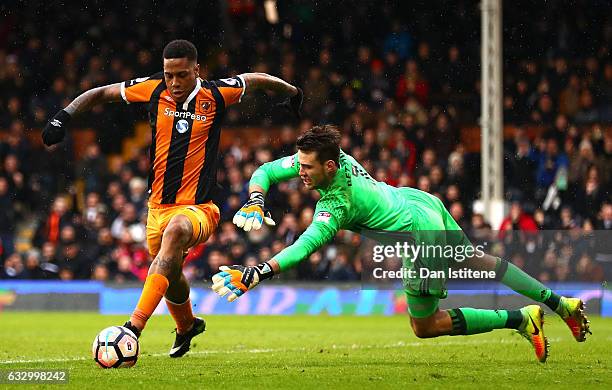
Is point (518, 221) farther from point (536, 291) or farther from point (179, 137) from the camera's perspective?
point (179, 137)

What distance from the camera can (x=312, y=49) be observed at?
2180 cm

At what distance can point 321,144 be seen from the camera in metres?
8.07

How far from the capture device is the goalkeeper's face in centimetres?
810

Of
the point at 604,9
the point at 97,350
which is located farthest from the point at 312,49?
the point at 97,350

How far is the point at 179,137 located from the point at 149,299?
1.51 metres

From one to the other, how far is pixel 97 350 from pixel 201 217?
1530 mm

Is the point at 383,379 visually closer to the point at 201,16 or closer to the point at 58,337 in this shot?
the point at 58,337

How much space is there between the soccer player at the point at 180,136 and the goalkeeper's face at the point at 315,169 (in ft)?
4.36

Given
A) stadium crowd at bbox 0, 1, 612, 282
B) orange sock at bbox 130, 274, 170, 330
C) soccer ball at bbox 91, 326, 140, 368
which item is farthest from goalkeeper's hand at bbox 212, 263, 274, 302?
stadium crowd at bbox 0, 1, 612, 282

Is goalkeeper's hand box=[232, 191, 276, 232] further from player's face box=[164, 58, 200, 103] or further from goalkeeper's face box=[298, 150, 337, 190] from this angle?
player's face box=[164, 58, 200, 103]

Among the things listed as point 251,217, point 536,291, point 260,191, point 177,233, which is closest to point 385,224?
point 260,191

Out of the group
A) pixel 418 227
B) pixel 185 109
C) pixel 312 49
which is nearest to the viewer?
pixel 418 227

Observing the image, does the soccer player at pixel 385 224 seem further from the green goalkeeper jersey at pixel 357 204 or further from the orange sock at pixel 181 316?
the orange sock at pixel 181 316

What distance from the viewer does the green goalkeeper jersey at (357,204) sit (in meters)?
7.99
